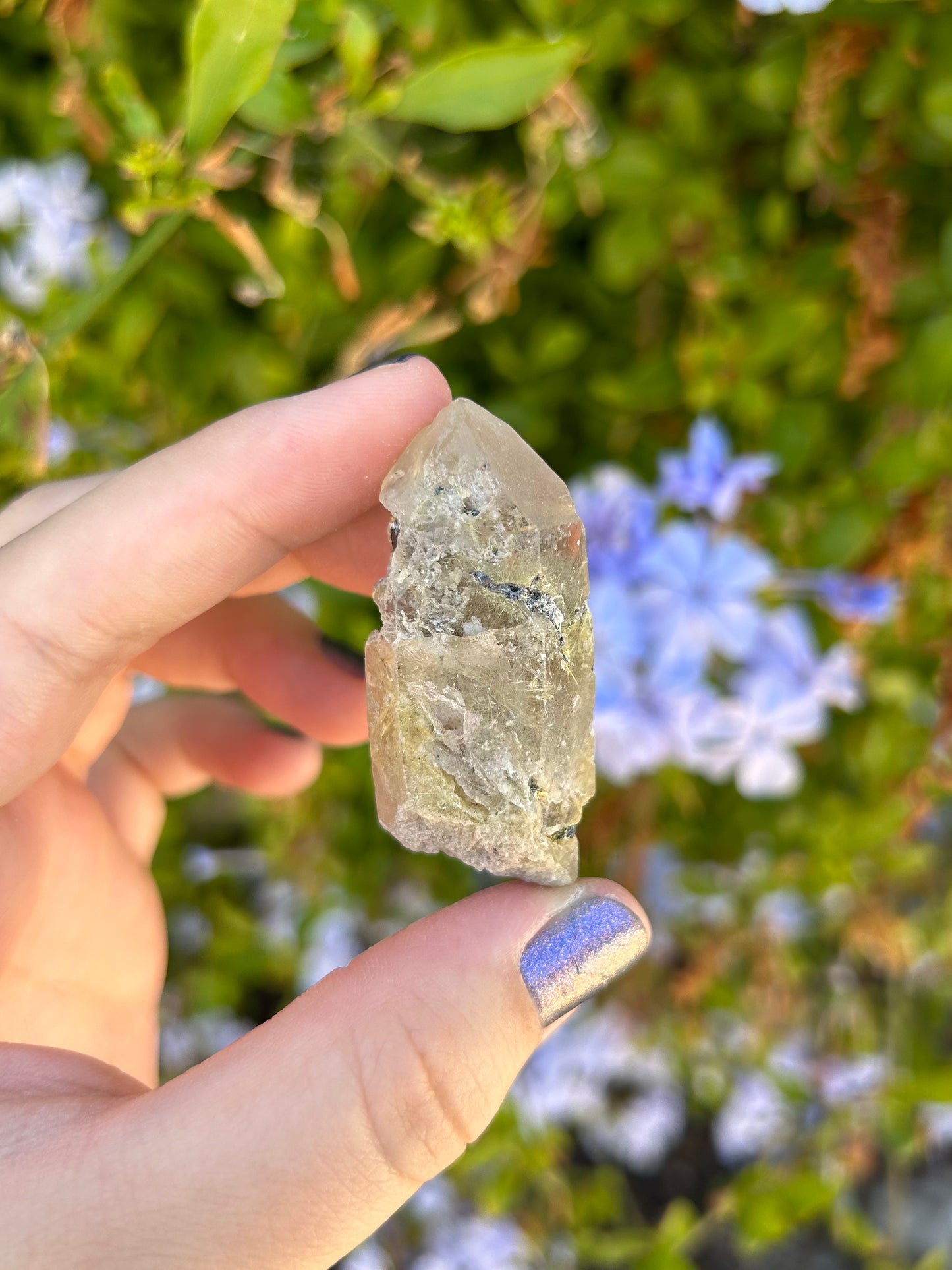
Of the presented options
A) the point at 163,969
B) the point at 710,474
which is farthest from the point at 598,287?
the point at 163,969

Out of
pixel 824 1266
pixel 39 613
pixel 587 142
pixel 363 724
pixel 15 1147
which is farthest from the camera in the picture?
pixel 824 1266

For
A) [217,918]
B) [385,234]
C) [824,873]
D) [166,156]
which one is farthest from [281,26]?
[217,918]

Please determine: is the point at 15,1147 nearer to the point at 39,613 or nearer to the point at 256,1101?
the point at 256,1101

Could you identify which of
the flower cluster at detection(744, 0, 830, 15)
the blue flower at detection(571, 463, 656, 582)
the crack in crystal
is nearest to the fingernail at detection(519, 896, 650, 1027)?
the crack in crystal

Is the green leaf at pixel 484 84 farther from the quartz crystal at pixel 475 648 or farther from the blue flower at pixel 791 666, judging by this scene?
the blue flower at pixel 791 666

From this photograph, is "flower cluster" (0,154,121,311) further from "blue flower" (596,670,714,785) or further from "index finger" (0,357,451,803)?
"blue flower" (596,670,714,785)

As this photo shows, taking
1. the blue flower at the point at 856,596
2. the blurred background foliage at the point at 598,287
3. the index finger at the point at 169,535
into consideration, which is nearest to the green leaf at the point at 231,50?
the blurred background foliage at the point at 598,287
